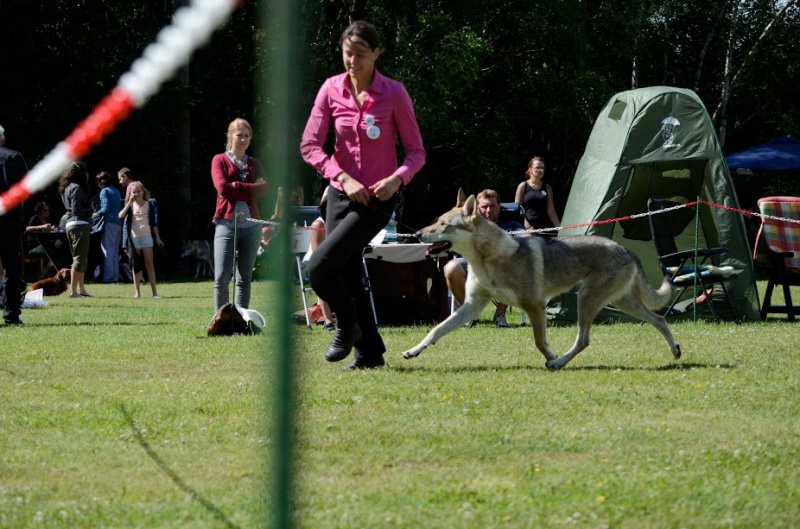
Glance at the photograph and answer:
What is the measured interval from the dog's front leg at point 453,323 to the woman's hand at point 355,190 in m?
1.31

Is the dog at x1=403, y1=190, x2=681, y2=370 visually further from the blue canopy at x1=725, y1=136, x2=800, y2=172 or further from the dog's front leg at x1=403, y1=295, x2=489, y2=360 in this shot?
the blue canopy at x1=725, y1=136, x2=800, y2=172

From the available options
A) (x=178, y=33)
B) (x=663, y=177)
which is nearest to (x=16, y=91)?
(x=663, y=177)

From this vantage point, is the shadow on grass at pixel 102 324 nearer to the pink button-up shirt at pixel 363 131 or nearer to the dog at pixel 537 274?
the dog at pixel 537 274

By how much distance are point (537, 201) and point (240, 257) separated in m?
4.14

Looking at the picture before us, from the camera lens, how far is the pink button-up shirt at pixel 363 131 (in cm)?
700

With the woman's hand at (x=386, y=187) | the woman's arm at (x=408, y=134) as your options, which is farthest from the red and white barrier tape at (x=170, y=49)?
the woman's arm at (x=408, y=134)

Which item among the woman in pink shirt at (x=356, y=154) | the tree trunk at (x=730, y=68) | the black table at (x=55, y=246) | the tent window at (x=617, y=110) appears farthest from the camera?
the tree trunk at (x=730, y=68)

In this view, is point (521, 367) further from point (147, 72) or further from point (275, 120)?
point (275, 120)

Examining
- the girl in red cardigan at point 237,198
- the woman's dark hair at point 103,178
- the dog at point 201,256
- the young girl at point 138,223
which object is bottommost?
the dog at point 201,256

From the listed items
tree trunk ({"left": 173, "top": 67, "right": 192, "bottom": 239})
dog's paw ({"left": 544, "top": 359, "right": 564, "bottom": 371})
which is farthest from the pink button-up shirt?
tree trunk ({"left": 173, "top": 67, "right": 192, "bottom": 239})

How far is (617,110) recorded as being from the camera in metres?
12.8

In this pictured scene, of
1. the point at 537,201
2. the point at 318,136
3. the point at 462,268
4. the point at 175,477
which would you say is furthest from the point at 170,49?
the point at 537,201

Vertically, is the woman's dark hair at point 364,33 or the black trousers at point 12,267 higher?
the woman's dark hair at point 364,33

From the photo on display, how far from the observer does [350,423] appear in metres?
5.44
